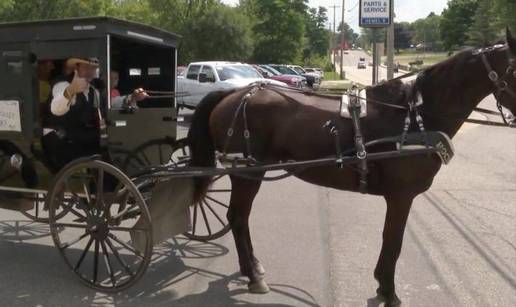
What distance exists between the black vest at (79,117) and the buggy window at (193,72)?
16.1 meters

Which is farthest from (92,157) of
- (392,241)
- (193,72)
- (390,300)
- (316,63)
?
(316,63)

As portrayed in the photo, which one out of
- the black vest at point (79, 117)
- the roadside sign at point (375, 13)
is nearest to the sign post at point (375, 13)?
the roadside sign at point (375, 13)

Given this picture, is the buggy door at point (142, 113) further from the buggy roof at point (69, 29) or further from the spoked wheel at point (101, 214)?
the buggy roof at point (69, 29)

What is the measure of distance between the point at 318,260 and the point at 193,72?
16830 mm

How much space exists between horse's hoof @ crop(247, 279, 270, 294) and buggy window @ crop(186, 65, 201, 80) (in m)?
17.1

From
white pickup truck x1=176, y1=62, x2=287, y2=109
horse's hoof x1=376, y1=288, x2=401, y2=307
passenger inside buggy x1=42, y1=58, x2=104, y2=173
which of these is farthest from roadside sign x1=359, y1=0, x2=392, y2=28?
horse's hoof x1=376, y1=288, x2=401, y2=307

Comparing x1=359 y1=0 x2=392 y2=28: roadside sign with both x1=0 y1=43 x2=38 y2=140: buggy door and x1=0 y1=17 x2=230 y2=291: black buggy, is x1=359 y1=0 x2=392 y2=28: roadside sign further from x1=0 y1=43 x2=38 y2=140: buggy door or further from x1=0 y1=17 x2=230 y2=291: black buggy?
x1=0 y1=43 x2=38 y2=140: buggy door

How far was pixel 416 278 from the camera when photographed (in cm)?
532

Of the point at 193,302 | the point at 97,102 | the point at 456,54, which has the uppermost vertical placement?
the point at 456,54

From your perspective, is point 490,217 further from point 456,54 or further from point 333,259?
point 456,54

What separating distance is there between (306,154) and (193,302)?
152 cm

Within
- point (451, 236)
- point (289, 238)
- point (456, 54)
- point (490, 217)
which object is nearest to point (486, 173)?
point (490, 217)

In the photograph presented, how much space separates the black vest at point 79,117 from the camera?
17.9 ft

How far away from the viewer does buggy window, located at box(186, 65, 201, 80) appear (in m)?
21.6
